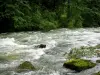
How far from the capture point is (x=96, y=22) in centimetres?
2555

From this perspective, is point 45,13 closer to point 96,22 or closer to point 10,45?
point 96,22

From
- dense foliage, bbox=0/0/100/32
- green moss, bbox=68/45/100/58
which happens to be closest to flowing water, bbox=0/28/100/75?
green moss, bbox=68/45/100/58

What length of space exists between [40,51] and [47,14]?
10323mm

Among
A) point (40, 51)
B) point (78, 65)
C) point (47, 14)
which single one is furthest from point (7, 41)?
point (47, 14)

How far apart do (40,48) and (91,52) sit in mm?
2750

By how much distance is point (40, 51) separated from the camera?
13.1m

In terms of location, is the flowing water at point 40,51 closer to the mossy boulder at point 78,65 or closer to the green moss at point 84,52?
the mossy boulder at point 78,65

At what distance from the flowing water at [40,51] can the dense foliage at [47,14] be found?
148cm

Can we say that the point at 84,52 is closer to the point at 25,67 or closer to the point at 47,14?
the point at 25,67

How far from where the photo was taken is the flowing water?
10074 millimetres

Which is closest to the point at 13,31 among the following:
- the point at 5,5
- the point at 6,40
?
the point at 5,5

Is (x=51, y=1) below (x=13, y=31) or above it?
above

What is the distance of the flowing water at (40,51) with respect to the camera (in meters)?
10.1

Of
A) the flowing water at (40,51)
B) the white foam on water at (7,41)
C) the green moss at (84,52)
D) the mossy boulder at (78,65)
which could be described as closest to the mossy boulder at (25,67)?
the flowing water at (40,51)
